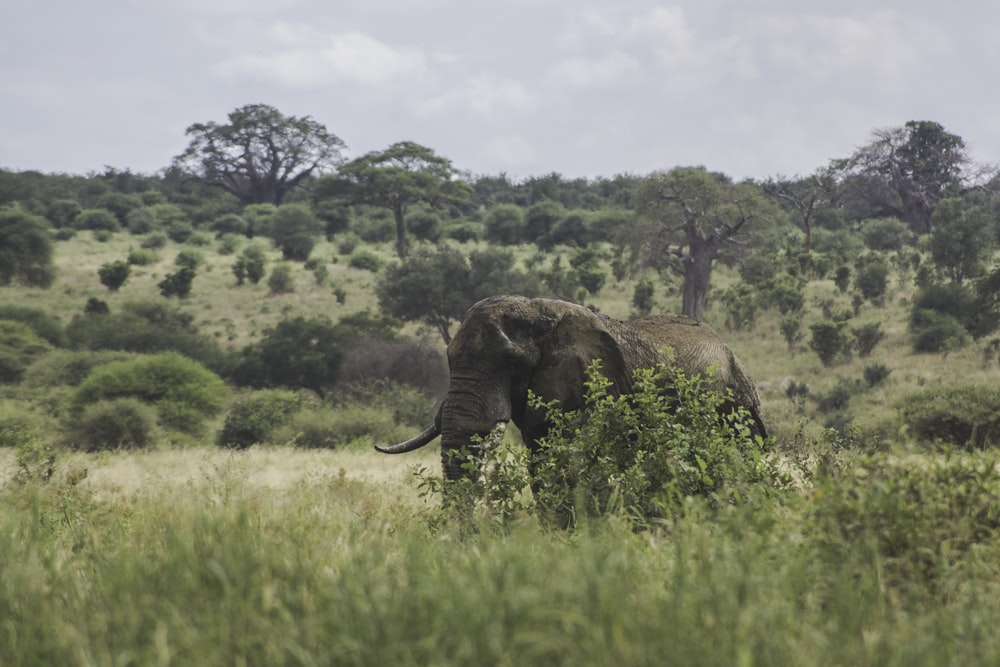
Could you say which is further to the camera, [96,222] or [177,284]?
[96,222]

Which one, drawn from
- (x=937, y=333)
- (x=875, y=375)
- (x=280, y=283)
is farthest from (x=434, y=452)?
(x=280, y=283)

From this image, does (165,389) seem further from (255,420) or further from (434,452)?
(434,452)

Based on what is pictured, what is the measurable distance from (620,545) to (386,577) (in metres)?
1.15

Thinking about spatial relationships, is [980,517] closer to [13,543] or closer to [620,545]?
[620,545]

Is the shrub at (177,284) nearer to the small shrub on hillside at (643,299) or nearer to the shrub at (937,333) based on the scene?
the small shrub on hillside at (643,299)

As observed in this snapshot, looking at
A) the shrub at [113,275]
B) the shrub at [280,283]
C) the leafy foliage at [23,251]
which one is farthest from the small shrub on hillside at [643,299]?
the leafy foliage at [23,251]

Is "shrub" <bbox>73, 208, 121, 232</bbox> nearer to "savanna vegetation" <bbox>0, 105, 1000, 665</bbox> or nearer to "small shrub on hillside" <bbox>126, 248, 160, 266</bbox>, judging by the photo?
"savanna vegetation" <bbox>0, 105, 1000, 665</bbox>

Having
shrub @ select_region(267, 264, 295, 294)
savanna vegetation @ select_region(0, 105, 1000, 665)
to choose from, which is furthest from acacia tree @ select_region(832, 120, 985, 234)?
shrub @ select_region(267, 264, 295, 294)

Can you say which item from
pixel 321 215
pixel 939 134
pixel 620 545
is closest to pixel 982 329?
pixel 620 545

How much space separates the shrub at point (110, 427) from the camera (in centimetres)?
2069

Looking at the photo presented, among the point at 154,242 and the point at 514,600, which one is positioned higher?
the point at 154,242

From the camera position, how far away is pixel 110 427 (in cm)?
2089

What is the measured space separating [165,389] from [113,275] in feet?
66.5

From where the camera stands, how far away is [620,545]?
405cm
